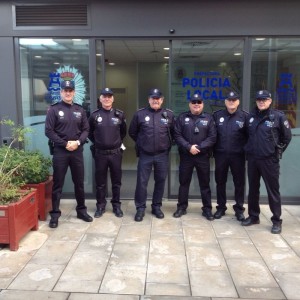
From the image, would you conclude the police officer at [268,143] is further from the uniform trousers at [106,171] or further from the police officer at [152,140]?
the uniform trousers at [106,171]

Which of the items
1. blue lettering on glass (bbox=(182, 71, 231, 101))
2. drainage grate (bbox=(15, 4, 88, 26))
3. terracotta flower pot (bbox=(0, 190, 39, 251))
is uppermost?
drainage grate (bbox=(15, 4, 88, 26))

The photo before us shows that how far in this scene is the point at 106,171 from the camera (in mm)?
5156

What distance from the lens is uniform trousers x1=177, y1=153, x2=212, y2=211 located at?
4.99 metres

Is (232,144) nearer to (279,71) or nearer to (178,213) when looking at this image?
(178,213)

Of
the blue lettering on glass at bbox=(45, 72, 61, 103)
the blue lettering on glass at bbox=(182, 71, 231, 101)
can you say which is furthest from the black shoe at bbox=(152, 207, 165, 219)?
the blue lettering on glass at bbox=(45, 72, 61, 103)

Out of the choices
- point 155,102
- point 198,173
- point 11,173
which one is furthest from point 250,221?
point 11,173

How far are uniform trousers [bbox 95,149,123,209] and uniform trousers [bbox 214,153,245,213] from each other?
4.52 feet

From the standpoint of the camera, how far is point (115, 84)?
465 inches

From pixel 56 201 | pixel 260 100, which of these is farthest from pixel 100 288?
pixel 260 100

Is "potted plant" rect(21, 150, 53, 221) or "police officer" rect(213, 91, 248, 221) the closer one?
"potted plant" rect(21, 150, 53, 221)

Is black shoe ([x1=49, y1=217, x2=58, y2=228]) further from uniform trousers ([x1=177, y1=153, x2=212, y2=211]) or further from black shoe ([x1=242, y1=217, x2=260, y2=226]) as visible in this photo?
black shoe ([x1=242, y1=217, x2=260, y2=226])

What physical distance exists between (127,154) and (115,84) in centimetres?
285

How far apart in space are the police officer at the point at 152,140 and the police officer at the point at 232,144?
0.68 metres

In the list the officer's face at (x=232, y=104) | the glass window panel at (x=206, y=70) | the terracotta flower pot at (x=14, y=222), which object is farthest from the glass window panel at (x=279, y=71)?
the terracotta flower pot at (x=14, y=222)
